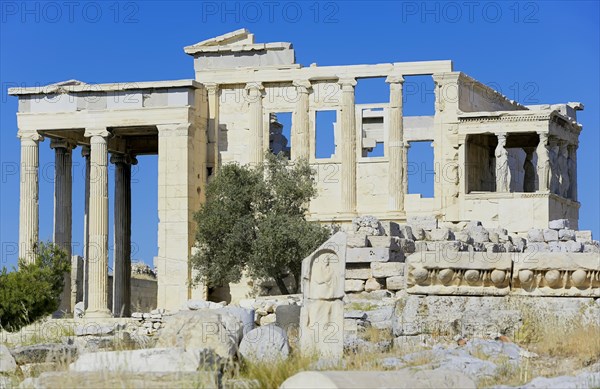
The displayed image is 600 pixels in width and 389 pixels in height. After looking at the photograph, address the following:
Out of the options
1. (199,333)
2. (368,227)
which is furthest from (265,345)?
(368,227)

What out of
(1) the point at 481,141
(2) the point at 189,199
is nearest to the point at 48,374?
(2) the point at 189,199

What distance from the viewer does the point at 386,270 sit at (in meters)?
21.9

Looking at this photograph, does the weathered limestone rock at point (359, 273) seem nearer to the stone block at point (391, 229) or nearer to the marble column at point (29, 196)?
the stone block at point (391, 229)

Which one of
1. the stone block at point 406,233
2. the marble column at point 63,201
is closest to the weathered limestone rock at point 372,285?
the stone block at point 406,233

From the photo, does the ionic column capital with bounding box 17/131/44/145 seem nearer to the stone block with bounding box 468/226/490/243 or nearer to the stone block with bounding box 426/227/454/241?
the stone block with bounding box 468/226/490/243

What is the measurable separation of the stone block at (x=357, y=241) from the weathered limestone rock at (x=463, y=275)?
6.77m

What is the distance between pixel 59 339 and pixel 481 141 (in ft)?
74.0

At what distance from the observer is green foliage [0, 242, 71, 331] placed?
29.5 m

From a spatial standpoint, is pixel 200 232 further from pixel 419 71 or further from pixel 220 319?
pixel 220 319

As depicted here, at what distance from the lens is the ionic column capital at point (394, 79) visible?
37.9 metres

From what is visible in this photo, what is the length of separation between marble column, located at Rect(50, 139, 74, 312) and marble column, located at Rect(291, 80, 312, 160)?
6.28 m

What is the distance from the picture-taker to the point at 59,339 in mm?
19047

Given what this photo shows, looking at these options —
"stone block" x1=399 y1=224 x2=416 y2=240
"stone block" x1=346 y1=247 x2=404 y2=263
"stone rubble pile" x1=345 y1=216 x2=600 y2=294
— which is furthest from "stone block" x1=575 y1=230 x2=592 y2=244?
"stone block" x1=346 y1=247 x2=404 y2=263

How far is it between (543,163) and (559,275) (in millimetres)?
21317
